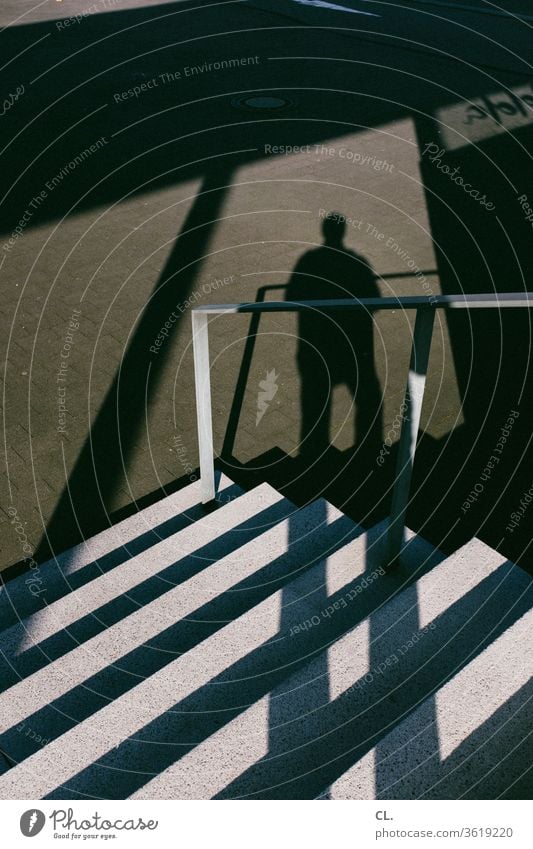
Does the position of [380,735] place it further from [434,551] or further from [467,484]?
[467,484]

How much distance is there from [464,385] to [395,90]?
941cm

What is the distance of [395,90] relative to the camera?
1310 cm

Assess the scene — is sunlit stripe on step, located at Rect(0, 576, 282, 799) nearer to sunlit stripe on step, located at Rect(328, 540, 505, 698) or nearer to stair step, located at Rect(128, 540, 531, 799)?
stair step, located at Rect(128, 540, 531, 799)

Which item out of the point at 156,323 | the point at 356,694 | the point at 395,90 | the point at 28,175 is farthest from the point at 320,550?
the point at 395,90

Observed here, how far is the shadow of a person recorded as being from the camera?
537 cm

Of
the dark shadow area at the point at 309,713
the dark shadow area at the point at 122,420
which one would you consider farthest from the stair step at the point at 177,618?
the dark shadow area at the point at 122,420

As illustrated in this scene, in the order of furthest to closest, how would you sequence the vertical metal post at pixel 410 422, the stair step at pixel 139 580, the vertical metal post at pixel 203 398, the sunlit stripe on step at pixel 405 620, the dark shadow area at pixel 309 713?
the vertical metal post at pixel 203 398
the stair step at pixel 139 580
the vertical metal post at pixel 410 422
the sunlit stripe on step at pixel 405 620
the dark shadow area at pixel 309 713

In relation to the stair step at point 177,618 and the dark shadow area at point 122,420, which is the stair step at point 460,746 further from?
the dark shadow area at point 122,420

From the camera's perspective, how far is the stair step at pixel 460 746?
1.98m

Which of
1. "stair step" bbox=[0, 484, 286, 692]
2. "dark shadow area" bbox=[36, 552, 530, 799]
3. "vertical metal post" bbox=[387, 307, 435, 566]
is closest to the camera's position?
"dark shadow area" bbox=[36, 552, 530, 799]

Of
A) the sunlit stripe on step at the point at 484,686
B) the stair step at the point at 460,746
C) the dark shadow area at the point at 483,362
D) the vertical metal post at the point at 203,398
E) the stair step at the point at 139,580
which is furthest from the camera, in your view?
the dark shadow area at the point at 483,362

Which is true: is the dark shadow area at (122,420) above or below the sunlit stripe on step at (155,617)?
above

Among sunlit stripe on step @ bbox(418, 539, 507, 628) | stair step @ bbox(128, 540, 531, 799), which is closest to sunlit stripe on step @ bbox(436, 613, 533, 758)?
stair step @ bbox(128, 540, 531, 799)

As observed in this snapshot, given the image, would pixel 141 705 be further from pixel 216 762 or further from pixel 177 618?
pixel 177 618
